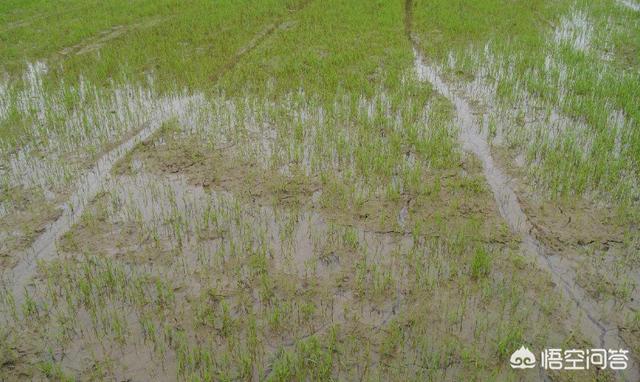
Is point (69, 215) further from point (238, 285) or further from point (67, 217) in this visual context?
point (238, 285)

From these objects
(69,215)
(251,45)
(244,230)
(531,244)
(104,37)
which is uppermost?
(104,37)

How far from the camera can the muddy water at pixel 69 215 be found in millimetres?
3291

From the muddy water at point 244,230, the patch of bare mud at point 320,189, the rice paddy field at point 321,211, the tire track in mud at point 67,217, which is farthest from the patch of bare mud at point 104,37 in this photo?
the muddy water at point 244,230

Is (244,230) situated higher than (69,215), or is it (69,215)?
(69,215)

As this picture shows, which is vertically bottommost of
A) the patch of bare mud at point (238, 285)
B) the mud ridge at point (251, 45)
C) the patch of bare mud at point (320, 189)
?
the patch of bare mud at point (238, 285)

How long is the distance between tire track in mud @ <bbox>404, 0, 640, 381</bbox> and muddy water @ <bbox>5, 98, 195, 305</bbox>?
353 centimetres

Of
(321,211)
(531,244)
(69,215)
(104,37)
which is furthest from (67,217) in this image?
(104,37)

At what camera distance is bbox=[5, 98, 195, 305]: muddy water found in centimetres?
329

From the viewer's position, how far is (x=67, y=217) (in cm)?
388

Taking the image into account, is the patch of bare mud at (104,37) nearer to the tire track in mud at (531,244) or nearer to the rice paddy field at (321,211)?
the rice paddy field at (321,211)

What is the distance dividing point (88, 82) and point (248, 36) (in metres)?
3.00

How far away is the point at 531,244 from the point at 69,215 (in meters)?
3.72

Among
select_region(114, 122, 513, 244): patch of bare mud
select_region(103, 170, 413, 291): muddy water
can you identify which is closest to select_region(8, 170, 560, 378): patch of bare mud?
select_region(103, 170, 413, 291): muddy water

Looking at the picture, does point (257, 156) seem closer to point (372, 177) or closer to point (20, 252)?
point (372, 177)
